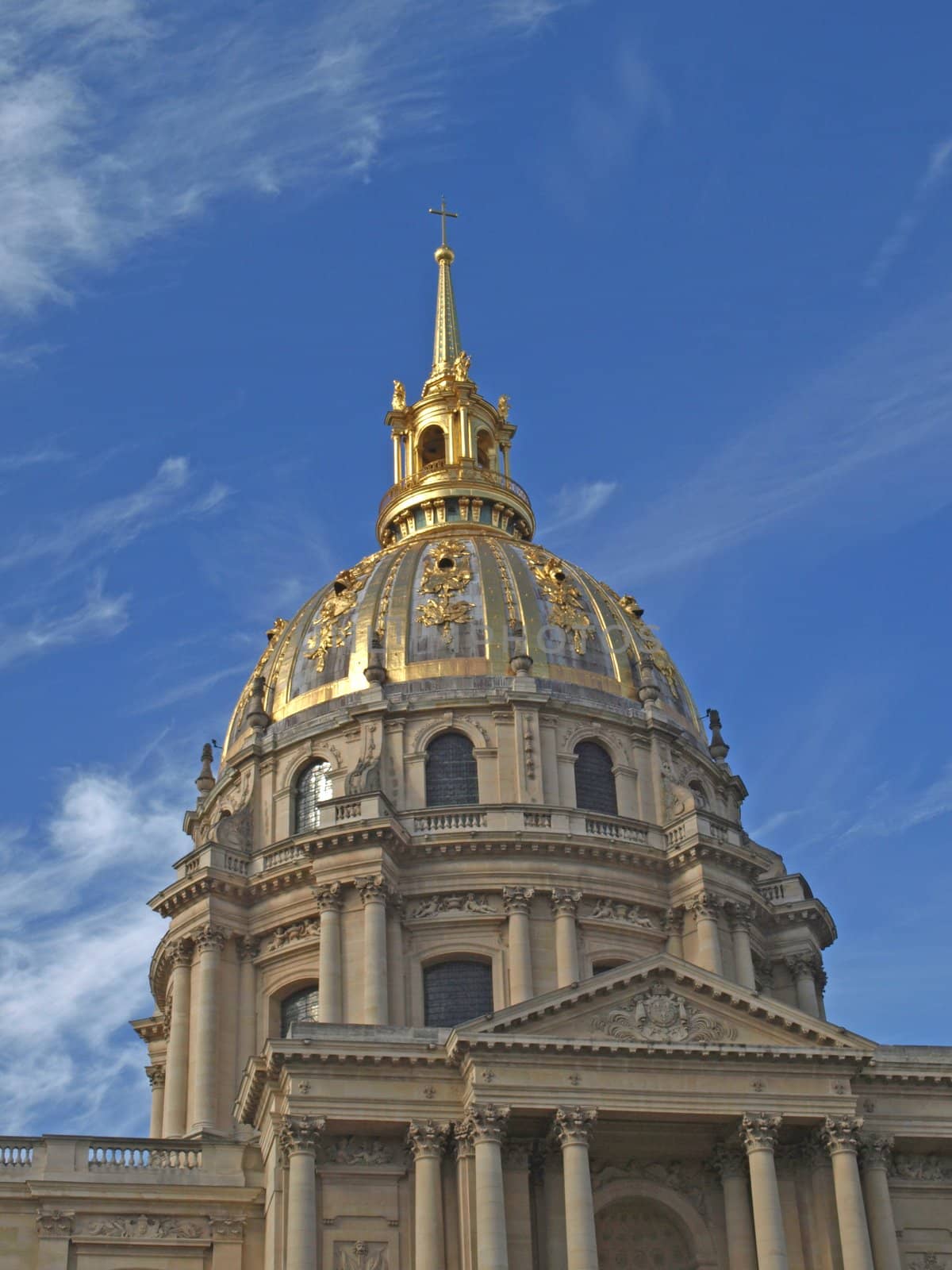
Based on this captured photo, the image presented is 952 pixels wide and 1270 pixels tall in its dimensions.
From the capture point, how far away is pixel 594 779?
64312 millimetres

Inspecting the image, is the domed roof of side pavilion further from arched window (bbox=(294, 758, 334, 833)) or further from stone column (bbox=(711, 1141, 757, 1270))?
stone column (bbox=(711, 1141, 757, 1270))

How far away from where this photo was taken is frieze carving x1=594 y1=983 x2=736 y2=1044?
151ft

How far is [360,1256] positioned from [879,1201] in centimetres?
1231

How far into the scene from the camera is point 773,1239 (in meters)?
43.9

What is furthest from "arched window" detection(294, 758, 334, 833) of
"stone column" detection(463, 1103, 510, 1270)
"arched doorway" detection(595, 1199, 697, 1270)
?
"stone column" detection(463, 1103, 510, 1270)

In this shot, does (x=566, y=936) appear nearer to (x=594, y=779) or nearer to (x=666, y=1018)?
(x=594, y=779)

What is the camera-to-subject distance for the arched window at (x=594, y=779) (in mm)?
63625

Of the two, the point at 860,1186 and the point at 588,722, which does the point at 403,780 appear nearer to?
the point at 588,722

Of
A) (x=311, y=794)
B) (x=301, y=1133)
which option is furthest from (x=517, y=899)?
(x=301, y=1133)

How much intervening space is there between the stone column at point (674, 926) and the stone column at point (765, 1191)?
50.3 feet

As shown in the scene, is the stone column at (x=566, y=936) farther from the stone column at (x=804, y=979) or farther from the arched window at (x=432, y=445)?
the arched window at (x=432, y=445)

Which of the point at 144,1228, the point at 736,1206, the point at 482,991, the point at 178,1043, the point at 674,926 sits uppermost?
the point at 674,926

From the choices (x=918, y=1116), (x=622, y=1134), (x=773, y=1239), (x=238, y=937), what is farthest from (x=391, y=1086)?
(x=238, y=937)

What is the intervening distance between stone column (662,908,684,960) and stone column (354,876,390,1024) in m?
9.13
